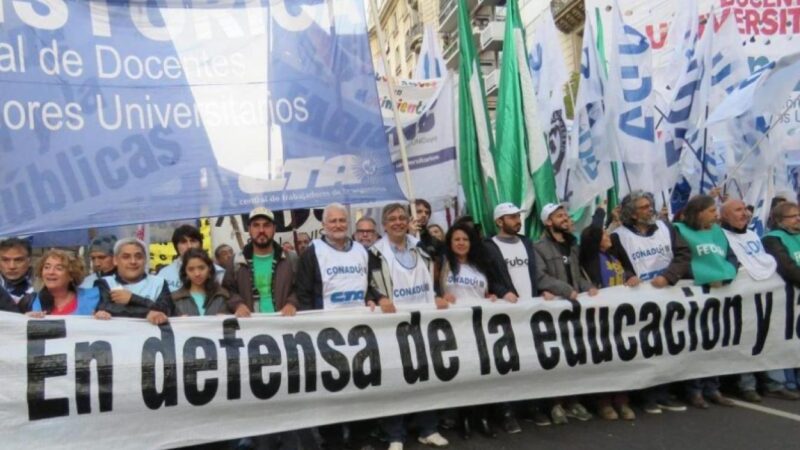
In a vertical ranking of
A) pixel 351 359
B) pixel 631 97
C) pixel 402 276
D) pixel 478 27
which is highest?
pixel 478 27

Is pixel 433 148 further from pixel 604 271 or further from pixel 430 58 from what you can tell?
pixel 430 58

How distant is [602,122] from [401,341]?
3.33 meters

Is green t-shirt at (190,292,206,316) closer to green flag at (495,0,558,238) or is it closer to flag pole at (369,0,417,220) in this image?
flag pole at (369,0,417,220)

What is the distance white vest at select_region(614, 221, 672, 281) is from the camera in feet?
15.6

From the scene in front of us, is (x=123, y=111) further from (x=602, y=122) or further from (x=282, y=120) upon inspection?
(x=602, y=122)

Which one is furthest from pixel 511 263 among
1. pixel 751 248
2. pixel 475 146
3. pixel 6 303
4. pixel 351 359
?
pixel 6 303

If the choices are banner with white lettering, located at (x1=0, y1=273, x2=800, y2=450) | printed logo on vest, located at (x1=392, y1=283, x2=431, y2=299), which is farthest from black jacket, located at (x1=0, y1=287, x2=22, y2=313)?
printed logo on vest, located at (x1=392, y1=283, x2=431, y2=299)

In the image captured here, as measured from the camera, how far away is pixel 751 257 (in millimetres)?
4809

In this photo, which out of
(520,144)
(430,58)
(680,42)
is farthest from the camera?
(430,58)

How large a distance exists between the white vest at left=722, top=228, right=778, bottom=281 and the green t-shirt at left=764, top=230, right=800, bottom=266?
0.13 meters

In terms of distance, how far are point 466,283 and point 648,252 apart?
145 cm

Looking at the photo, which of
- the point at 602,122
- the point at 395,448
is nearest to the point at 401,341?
the point at 395,448

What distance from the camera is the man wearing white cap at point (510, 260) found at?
4410mm

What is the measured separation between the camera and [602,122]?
20.1ft
